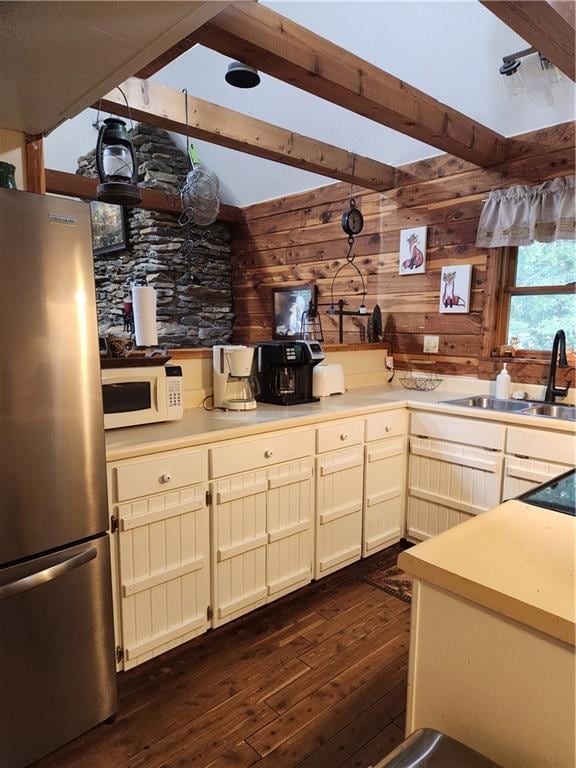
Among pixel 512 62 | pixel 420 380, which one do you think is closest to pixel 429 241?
pixel 420 380

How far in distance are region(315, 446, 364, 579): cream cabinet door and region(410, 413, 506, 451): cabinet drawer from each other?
426mm

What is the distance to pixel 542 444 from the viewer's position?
2.33 meters

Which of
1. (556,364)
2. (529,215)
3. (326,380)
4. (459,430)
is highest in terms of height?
(529,215)

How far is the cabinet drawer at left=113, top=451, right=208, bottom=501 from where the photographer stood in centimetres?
172

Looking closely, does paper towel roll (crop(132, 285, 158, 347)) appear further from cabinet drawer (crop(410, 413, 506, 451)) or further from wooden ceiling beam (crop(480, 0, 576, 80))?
wooden ceiling beam (crop(480, 0, 576, 80))

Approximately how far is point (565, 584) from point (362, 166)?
3.18 m

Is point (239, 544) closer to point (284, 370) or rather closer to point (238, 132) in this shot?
point (284, 370)

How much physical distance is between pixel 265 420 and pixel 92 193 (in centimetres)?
322

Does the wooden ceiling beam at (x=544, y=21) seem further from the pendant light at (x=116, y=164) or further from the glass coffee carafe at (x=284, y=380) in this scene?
the glass coffee carafe at (x=284, y=380)

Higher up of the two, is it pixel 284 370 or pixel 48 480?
pixel 284 370

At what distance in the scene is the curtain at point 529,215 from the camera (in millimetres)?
2682

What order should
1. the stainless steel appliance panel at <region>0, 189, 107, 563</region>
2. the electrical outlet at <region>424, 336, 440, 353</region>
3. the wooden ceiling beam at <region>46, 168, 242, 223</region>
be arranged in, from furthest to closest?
1. the wooden ceiling beam at <region>46, 168, 242, 223</region>
2. the electrical outlet at <region>424, 336, 440, 353</region>
3. the stainless steel appliance panel at <region>0, 189, 107, 563</region>

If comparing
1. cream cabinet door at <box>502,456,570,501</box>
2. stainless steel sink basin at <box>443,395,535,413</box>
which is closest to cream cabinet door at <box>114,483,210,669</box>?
cream cabinet door at <box>502,456,570,501</box>

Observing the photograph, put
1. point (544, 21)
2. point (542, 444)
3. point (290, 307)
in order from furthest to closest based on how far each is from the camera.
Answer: point (290, 307) < point (542, 444) < point (544, 21)
